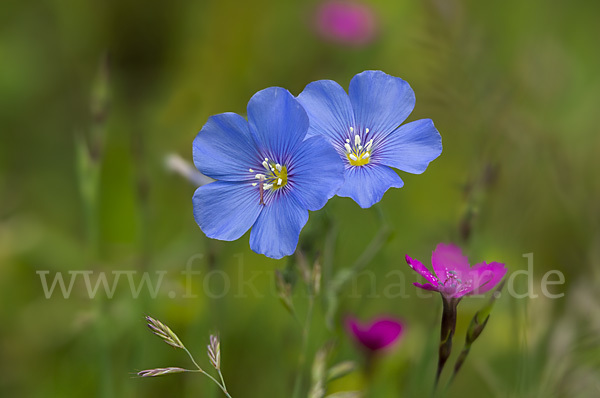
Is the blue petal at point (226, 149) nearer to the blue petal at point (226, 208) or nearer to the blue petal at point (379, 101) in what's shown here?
the blue petal at point (226, 208)

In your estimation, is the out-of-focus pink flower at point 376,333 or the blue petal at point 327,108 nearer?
the blue petal at point 327,108

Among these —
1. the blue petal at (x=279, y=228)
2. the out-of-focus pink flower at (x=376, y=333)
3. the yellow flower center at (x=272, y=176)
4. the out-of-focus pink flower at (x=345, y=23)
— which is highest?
the out-of-focus pink flower at (x=345, y=23)

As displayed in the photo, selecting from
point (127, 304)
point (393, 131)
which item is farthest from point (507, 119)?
point (127, 304)

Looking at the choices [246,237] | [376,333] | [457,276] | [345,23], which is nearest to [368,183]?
[457,276]

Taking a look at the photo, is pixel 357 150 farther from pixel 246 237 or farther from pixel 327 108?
pixel 246 237

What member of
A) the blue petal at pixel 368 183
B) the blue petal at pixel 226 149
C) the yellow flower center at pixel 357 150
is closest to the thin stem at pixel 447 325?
the blue petal at pixel 368 183

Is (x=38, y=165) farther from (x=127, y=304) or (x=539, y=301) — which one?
(x=539, y=301)

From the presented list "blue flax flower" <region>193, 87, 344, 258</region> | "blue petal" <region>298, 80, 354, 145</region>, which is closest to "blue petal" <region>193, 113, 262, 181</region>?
"blue flax flower" <region>193, 87, 344, 258</region>
